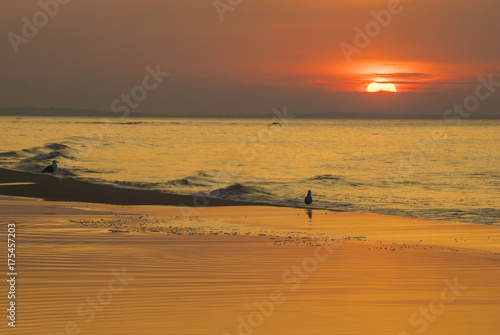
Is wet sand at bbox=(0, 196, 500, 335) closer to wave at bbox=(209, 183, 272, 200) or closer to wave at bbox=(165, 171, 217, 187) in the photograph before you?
wave at bbox=(209, 183, 272, 200)

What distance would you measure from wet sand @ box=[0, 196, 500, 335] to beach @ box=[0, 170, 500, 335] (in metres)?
A: 0.02

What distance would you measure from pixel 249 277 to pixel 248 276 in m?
0.06

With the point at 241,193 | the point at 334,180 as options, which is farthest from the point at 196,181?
the point at 334,180

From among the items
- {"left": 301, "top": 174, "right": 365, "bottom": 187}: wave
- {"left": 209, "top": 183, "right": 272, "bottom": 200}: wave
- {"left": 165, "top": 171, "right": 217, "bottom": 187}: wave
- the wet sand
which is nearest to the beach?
the wet sand

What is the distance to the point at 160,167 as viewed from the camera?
37.5 metres

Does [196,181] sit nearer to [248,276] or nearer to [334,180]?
[334,180]

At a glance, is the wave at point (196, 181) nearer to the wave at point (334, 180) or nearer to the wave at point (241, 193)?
the wave at point (241, 193)

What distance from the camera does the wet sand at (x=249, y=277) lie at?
281 inches

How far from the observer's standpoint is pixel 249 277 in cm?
933

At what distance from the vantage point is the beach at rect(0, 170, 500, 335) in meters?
7.17

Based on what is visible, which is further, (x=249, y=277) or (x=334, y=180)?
(x=334, y=180)

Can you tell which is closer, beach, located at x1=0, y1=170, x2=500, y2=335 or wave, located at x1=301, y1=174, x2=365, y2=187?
beach, located at x1=0, y1=170, x2=500, y2=335

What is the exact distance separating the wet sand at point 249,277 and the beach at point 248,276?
23mm

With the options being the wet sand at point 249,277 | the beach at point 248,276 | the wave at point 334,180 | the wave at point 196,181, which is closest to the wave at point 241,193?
the wave at point 196,181
